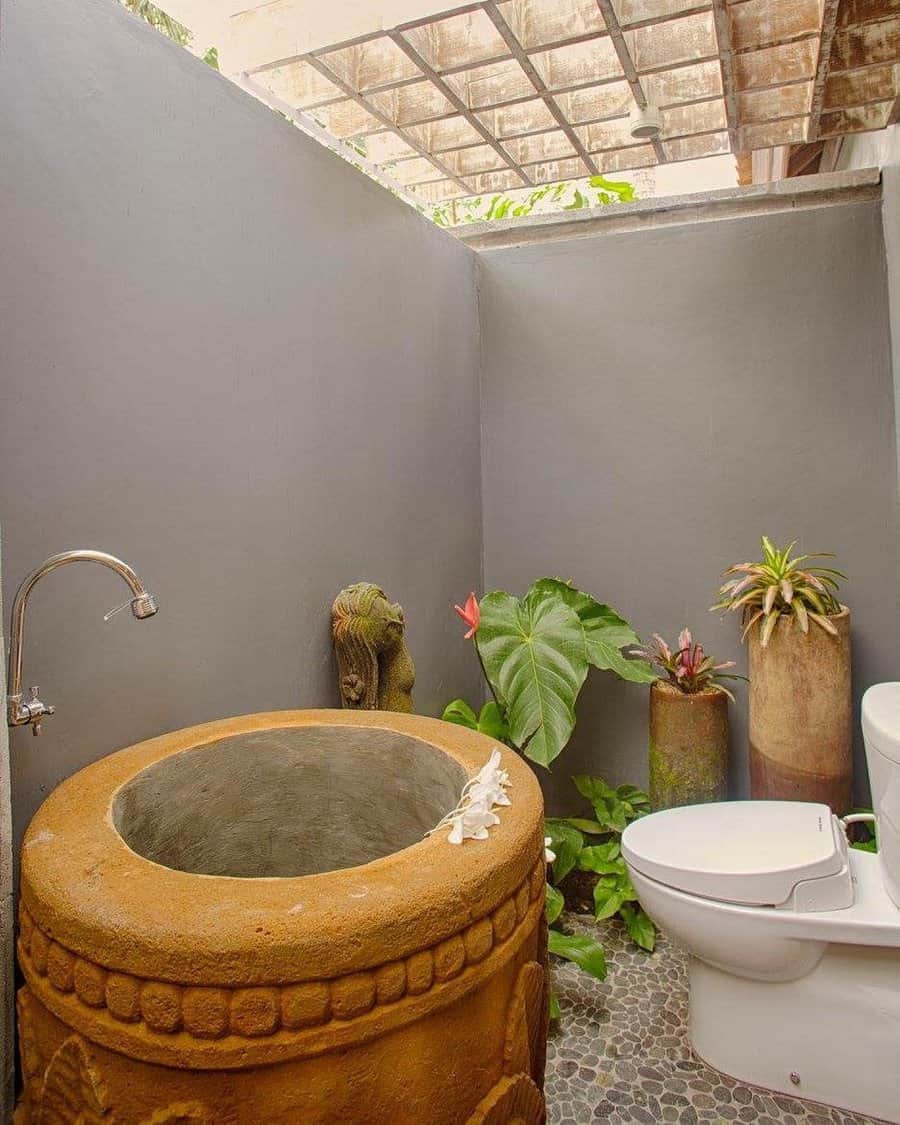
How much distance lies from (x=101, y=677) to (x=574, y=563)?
1.61 meters

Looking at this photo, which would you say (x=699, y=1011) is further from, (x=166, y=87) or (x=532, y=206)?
(x=532, y=206)

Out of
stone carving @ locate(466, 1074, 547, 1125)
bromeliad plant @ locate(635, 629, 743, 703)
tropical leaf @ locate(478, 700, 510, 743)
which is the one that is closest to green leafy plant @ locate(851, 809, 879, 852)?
bromeliad plant @ locate(635, 629, 743, 703)

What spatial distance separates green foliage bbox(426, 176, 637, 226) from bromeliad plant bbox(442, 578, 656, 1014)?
1.42m

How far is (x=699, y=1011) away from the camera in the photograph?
5.11 feet

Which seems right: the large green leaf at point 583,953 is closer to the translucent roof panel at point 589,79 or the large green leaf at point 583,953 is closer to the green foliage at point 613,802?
the green foliage at point 613,802

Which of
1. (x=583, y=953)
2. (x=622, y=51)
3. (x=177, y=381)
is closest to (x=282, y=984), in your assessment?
(x=177, y=381)

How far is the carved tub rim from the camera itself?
24.9 inches

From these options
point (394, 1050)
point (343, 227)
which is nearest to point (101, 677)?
point (394, 1050)

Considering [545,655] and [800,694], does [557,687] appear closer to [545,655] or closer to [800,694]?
[545,655]

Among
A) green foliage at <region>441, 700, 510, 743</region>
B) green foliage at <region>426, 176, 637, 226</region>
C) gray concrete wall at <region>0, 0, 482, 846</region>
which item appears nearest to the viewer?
gray concrete wall at <region>0, 0, 482, 846</region>

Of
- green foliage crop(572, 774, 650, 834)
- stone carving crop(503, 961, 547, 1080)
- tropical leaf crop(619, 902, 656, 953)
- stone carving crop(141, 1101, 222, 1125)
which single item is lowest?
tropical leaf crop(619, 902, 656, 953)

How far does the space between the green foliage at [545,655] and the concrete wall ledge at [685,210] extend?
1.15 m

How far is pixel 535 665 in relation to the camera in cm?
190

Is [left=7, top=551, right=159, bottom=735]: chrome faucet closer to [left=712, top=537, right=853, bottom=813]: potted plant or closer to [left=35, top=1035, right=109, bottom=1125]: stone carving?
[left=35, top=1035, right=109, bottom=1125]: stone carving
